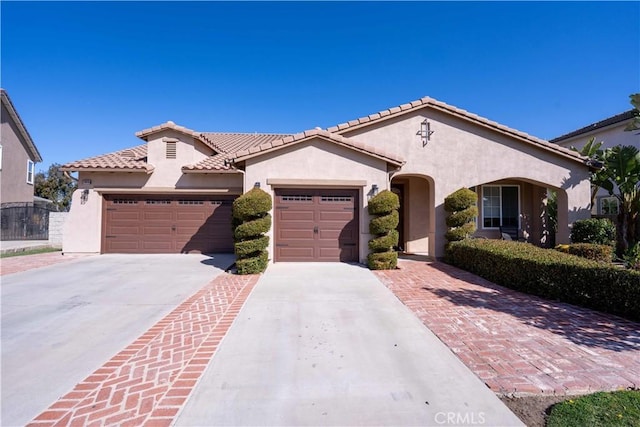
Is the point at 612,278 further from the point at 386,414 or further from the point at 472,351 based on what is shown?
the point at 386,414

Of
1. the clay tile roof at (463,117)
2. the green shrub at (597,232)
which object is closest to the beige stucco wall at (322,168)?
the clay tile roof at (463,117)

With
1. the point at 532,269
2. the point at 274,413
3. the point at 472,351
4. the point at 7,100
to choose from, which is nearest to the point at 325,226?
Answer: the point at 532,269

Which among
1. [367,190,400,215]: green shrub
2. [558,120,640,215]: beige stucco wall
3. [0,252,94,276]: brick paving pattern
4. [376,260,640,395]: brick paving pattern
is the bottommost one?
[376,260,640,395]: brick paving pattern

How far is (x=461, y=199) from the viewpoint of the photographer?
10.0m

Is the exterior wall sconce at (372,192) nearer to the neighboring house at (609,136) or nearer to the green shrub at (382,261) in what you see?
the green shrub at (382,261)

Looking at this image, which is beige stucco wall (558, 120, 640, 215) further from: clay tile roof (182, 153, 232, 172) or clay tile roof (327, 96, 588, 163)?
clay tile roof (182, 153, 232, 172)

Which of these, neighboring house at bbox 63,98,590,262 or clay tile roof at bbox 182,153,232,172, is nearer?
neighboring house at bbox 63,98,590,262

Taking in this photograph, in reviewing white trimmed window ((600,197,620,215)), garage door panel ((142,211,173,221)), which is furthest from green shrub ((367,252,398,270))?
white trimmed window ((600,197,620,215))

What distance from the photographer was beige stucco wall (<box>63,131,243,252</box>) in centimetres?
1159

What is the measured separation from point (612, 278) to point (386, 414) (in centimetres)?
550

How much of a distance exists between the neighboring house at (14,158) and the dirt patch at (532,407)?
26.6 metres

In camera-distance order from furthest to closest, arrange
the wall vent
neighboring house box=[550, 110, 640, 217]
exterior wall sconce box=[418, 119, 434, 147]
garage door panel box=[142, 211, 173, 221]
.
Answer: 1. neighboring house box=[550, 110, 640, 217]
2. the wall vent
3. garage door panel box=[142, 211, 173, 221]
4. exterior wall sconce box=[418, 119, 434, 147]

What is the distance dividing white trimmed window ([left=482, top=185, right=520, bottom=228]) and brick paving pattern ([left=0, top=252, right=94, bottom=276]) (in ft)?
55.6

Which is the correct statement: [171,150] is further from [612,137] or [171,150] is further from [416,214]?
[612,137]
